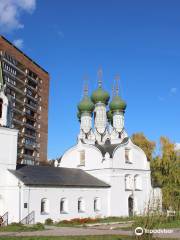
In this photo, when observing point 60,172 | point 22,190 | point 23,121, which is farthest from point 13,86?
point 22,190

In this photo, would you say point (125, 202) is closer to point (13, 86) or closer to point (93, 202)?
point (93, 202)

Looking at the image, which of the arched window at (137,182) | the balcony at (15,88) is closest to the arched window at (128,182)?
the arched window at (137,182)

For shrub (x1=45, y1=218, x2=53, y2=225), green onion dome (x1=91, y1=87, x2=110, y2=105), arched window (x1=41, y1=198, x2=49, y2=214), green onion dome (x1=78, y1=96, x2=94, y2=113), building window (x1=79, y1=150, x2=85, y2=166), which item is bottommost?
shrub (x1=45, y1=218, x2=53, y2=225)

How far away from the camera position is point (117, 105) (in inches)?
1980

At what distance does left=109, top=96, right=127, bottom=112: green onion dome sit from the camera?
5016 cm

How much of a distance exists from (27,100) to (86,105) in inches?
1237

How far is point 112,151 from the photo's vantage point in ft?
134

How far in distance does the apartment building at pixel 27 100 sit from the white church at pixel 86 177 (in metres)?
25.2

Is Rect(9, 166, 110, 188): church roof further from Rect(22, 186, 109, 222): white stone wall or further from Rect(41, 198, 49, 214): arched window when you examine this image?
Rect(41, 198, 49, 214): arched window

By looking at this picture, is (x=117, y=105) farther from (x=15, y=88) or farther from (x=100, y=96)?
(x=15, y=88)

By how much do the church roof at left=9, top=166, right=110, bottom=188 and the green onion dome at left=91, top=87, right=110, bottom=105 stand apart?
12.7 m

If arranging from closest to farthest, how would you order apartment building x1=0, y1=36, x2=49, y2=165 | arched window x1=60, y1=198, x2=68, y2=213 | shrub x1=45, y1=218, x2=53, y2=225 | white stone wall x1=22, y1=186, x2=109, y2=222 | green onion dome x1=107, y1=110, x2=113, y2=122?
1. shrub x1=45, y1=218, x2=53, y2=225
2. white stone wall x1=22, y1=186, x2=109, y2=222
3. arched window x1=60, y1=198, x2=68, y2=213
4. green onion dome x1=107, y1=110, x2=113, y2=122
5. apartment building x1=0, y1=36, x2=49, y2=165

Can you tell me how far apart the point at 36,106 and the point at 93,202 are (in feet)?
156

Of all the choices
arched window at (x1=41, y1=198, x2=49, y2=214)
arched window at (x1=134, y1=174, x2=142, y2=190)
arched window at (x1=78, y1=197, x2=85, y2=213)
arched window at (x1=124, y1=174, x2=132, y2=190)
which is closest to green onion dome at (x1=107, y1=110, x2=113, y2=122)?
arched window at (x1=134, y1=174, x2=142, y2=190)
